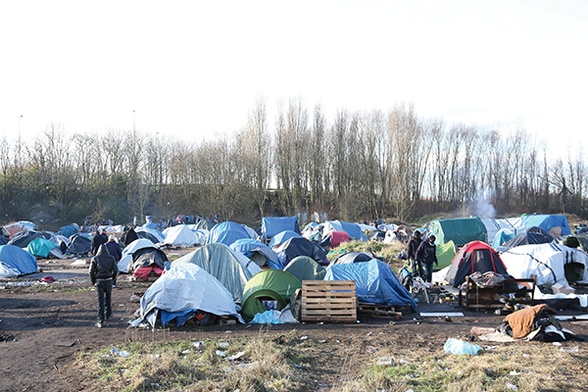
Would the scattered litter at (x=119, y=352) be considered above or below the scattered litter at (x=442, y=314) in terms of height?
above

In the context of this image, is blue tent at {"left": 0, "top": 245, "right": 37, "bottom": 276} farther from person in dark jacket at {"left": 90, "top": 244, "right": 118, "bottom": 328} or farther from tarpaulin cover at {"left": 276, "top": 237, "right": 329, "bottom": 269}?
person in dark jacket at {"left": 90, "top": 244, "right": 118, "bottom": 328}

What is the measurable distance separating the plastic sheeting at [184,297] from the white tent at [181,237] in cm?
2283

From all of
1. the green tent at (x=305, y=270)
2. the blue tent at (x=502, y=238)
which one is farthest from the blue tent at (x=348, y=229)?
the green tent at (x=305, y=270)

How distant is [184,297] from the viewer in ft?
36.6

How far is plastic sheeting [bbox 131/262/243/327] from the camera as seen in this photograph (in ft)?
36.3

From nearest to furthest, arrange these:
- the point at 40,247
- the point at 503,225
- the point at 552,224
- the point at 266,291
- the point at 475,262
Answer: the point at 266,291, the point at 475,262, the point at 40,247, the point at 552,224, the point at 503,225

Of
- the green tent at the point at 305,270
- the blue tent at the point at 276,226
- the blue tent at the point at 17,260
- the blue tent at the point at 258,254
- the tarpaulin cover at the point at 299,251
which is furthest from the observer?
the blue tent at the point at 276,226

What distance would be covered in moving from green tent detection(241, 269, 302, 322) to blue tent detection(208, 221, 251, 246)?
17838mm

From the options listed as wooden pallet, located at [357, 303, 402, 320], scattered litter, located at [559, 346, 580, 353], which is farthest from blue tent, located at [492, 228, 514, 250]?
scattered litter, located at [559, 346, 580, 353]

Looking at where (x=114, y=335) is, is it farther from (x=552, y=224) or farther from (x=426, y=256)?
(x=552, y=224)

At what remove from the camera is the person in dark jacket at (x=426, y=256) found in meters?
16.4

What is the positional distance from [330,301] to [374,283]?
4.81 ft

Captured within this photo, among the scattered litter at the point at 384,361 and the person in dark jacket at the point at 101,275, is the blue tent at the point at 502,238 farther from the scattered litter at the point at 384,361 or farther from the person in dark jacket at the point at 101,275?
the person in dark jacket at the point at 101,275

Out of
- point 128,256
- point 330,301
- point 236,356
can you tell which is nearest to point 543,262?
point 330,301
